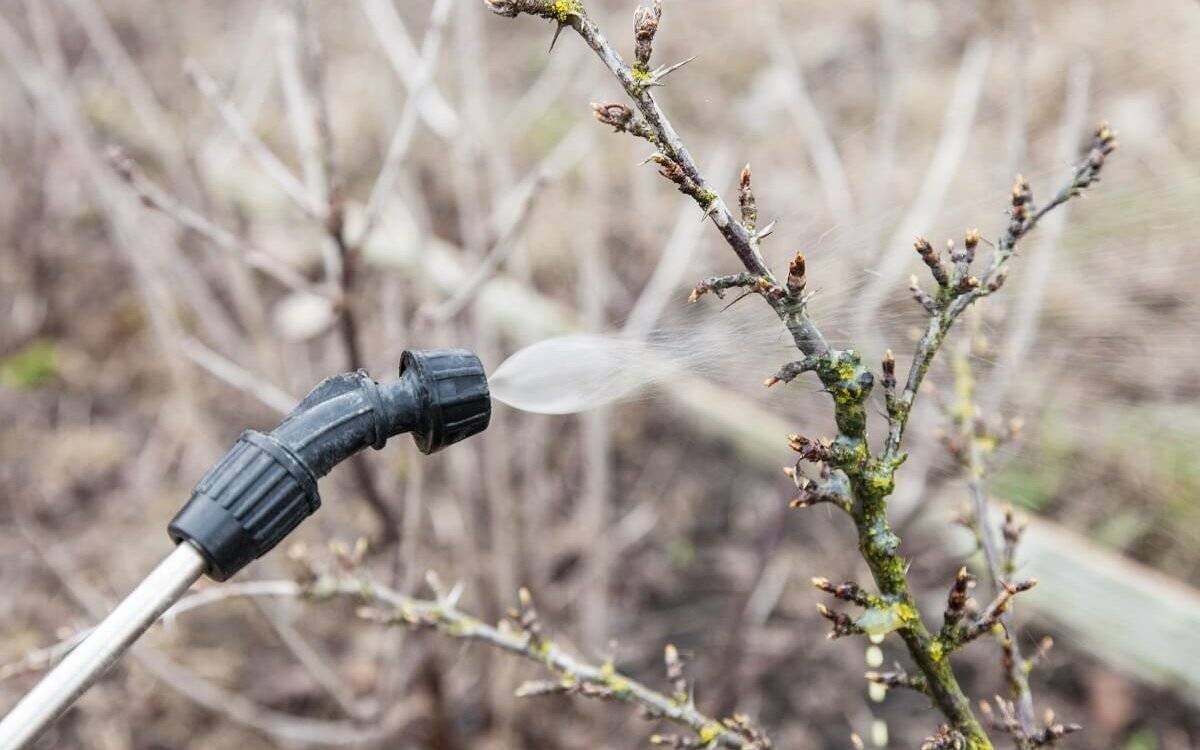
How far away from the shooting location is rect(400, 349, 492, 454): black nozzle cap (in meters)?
0.89

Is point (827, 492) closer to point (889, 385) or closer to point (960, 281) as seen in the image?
point (889, 385)

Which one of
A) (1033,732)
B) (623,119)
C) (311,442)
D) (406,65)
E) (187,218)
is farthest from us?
(406,65)

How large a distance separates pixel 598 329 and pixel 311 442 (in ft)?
5.23

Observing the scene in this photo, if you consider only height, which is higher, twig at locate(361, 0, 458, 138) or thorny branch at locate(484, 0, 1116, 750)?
twig at locate(361, 0, 458, 138)

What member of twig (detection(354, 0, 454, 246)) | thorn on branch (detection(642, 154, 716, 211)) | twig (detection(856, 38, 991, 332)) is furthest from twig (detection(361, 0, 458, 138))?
thorn on branch (detection(642, 154, 716, 211))

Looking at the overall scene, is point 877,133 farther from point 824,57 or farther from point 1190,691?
point 1190,691

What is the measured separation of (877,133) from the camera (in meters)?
3.73

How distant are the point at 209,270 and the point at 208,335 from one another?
0.55 metres

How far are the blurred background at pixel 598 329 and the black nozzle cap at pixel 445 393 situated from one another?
366 millimetres

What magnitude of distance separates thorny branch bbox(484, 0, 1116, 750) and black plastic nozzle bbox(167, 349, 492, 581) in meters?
0.26

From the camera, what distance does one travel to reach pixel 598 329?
241cm

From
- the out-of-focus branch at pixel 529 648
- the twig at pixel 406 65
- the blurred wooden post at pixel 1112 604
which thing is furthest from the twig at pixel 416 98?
the out-of-focus branch at pixel 529 648

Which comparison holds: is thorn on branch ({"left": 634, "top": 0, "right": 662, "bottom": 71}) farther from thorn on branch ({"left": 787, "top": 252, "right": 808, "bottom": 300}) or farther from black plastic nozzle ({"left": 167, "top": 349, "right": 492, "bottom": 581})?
black plastic nozzle ({"left": 167, "top": 349, "right": 492, "bottom": 581})

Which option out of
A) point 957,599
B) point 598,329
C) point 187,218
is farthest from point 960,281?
point 598,329
